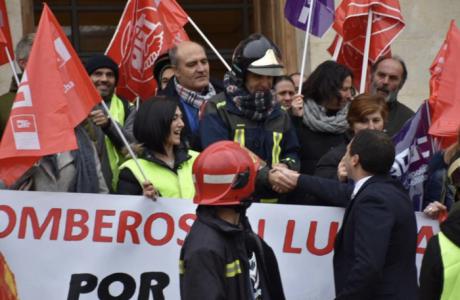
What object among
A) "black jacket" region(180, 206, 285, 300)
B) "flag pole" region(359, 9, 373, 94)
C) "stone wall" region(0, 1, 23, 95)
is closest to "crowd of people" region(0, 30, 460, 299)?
"black jacket" region(180, 206, 285, 300)

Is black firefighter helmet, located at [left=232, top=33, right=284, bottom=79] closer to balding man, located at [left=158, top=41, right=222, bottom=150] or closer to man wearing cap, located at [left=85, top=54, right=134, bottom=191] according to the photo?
balding man, located at [left=158, top=41, right=222, bottom=150]

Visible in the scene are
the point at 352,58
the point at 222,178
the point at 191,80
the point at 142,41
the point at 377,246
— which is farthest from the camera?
the point at 352,58

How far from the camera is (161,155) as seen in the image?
9305mm

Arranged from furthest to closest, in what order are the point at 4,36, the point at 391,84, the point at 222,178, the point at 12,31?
1. the point at 12,31
2. the point at 391,84
3. the point at 4,36
4. the point at 222,178

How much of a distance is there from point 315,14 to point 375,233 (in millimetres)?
3564

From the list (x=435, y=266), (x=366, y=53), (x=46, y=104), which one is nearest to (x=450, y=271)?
(x=435, y=266)

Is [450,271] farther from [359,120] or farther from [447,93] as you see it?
[447,93]

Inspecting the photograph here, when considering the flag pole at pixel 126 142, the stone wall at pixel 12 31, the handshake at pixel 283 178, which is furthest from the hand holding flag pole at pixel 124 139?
the stone wall at pixel 12 31

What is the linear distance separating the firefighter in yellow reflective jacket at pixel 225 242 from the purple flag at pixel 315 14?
4.07m

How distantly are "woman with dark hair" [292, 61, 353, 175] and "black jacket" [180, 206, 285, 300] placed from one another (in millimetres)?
2498

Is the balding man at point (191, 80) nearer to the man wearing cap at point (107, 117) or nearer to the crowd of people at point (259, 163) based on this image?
the crowd of people at point (259, 163)

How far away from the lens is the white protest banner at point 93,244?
922cm

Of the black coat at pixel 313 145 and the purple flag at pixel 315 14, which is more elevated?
the purple flag at pixel 315 14

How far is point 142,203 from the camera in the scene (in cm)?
927
